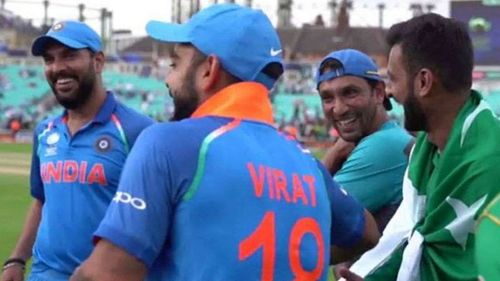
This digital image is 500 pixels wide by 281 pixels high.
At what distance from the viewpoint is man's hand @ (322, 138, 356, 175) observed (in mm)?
4863

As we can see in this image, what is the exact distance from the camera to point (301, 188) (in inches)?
112

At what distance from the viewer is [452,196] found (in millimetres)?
2949

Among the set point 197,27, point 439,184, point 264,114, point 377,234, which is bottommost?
point 377,234

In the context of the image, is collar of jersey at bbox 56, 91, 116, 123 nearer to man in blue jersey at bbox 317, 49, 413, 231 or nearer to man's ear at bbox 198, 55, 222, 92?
man in blue jersey at bbox 317, 49, 413, 231

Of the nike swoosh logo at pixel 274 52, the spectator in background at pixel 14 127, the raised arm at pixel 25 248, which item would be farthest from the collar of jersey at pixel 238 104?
the spectator in background at pixel 14 127

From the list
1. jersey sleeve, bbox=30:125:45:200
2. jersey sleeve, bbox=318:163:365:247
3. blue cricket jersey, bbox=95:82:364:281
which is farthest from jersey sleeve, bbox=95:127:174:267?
jersey sleeve, bbox=30:125:45:200

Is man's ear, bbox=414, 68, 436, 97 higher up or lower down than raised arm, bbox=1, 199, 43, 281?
higher up

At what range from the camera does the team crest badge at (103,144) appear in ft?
15.9

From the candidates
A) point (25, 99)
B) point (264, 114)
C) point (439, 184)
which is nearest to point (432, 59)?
point (439, 184)

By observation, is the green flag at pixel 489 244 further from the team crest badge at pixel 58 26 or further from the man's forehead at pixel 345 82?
the team crest badge at pixel 58 26

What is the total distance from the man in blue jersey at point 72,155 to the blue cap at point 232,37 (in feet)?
6.43

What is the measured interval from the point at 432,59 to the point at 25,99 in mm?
53039

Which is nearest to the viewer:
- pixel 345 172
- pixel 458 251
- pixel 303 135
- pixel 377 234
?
pixel 458 251

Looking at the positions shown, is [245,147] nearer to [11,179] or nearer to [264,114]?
[264,114]
